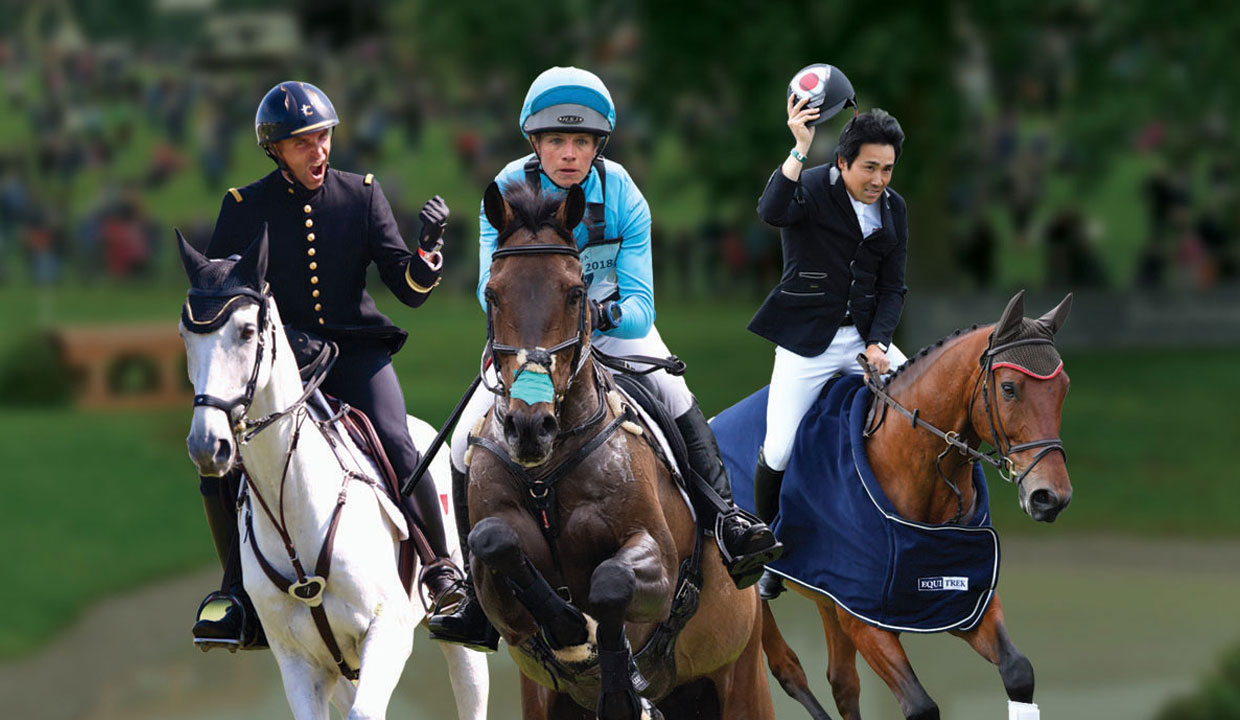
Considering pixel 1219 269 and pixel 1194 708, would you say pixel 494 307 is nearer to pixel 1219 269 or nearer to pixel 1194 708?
pixel 1194 708

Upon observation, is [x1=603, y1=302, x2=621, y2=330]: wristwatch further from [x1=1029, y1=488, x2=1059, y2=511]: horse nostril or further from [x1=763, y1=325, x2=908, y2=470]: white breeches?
[x1=763, y1=325, x2=908, y2=470]: white breeches

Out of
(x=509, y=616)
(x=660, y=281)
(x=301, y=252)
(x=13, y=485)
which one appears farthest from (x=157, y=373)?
(x=509, y=616)

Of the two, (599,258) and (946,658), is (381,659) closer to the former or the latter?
(599,258)

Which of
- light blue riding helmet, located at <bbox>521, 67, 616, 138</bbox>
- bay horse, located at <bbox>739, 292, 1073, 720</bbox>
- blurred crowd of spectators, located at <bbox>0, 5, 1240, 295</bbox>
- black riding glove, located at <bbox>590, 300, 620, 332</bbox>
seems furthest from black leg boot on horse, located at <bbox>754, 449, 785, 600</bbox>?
blurred crowd of spectators, located at <bbox>0, 5, 1240, 295</bbox>

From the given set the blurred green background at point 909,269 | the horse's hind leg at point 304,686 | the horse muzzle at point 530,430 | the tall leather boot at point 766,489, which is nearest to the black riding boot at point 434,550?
the horse's hind leg at point 304,686

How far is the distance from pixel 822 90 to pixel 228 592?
3.64 meters

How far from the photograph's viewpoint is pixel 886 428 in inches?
370

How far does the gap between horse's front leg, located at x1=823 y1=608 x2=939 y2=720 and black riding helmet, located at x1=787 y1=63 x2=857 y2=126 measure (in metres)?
2.59

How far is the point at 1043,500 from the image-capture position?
8469mm

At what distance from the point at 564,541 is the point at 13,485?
648 inches

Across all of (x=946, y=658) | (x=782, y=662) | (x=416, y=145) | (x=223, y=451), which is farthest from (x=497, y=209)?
(x=416, y=145)

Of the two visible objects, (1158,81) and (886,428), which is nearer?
(886,428)

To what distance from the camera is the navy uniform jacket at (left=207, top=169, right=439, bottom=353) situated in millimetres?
8633

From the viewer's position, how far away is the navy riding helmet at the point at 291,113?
329 inches
